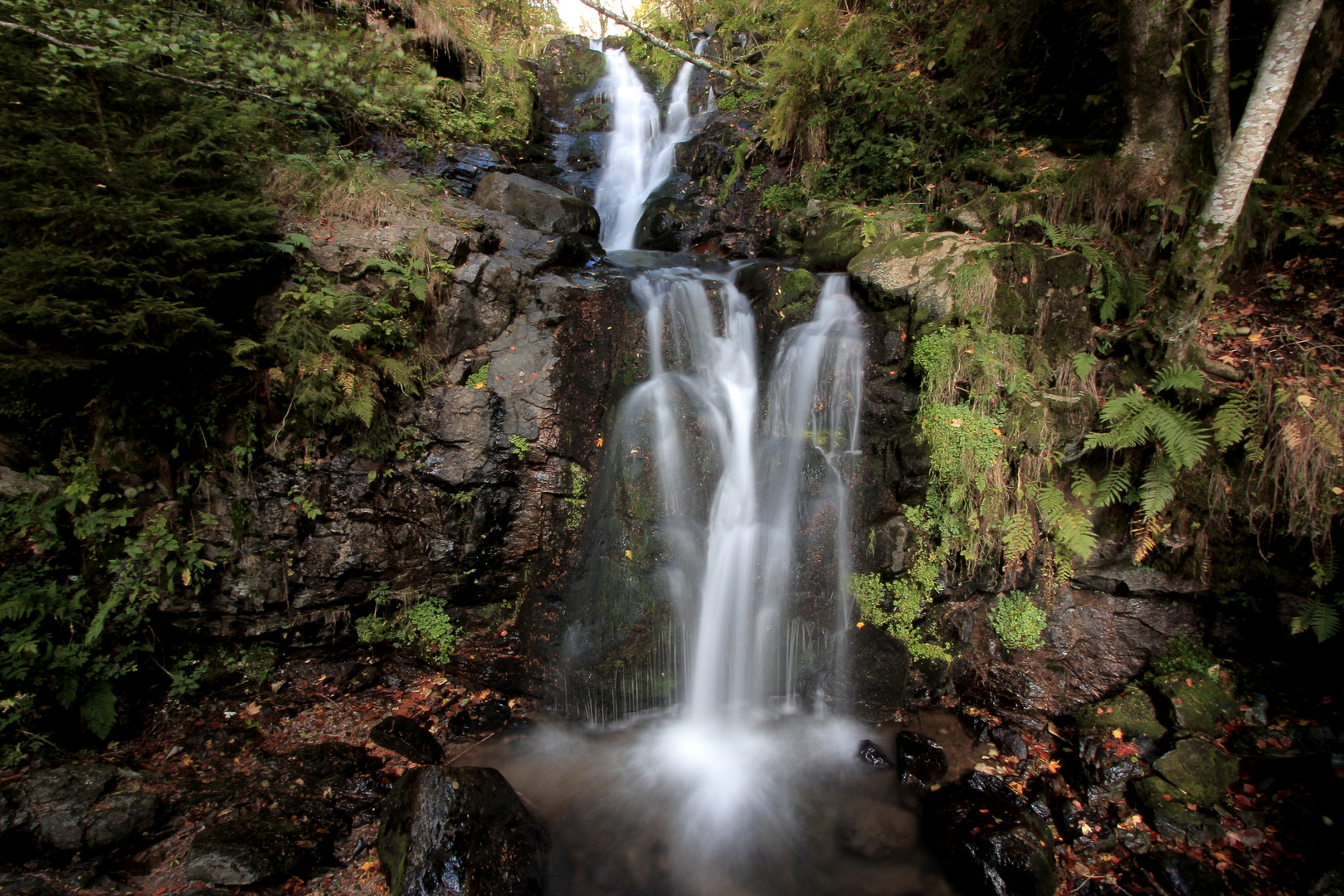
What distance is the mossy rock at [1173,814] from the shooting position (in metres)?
4.05

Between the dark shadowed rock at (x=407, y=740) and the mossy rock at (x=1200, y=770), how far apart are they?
20.5 feet

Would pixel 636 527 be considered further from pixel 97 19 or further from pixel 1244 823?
pixel 97 19

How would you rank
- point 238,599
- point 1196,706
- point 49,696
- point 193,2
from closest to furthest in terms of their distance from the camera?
1. point 49,696
2. point 1196,706
3. point 238,599
4. point 193,2

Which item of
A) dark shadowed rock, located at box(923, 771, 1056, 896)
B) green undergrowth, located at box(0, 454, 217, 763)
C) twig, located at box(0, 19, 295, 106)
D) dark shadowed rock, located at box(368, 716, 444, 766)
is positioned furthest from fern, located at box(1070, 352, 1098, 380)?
twig, located at box(0, 19, 295, 106)

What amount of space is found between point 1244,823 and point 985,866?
2.11m

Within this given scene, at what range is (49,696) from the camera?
4.21 metres

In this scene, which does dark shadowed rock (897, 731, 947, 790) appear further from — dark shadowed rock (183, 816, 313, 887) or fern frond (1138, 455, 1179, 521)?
dark shadowed rock (183, 816, 313, 887)

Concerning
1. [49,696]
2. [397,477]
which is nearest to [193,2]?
[397,477]

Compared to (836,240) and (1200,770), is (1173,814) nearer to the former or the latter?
(1200,770)

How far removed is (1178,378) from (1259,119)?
211cm

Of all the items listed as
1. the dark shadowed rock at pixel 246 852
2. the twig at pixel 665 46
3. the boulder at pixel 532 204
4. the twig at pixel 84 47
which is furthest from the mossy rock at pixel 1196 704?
the twig at pixel 84 47

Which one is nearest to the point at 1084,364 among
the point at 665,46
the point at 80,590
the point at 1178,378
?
the point at 1178,378

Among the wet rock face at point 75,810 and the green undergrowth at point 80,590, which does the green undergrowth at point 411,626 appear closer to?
the green undergrowth at point 80,590

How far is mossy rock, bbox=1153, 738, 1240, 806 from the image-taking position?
4297 mm
